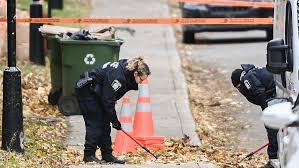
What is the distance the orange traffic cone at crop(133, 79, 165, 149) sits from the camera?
35.0 feet

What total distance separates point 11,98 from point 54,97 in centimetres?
362

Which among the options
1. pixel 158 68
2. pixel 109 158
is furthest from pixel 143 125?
pixel 158 68

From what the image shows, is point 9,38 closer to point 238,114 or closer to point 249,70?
point 249,70

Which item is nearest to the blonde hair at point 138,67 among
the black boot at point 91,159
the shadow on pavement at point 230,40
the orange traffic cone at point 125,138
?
the black boot at point 91,159

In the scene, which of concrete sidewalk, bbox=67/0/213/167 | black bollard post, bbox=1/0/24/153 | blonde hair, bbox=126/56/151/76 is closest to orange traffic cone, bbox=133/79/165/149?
concrete sidewalk, bbox=67/0/213/167

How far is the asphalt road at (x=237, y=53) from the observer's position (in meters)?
13.1

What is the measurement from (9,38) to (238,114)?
504cm

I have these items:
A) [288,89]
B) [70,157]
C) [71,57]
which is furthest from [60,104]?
[288,89]

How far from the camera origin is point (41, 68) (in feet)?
52.5

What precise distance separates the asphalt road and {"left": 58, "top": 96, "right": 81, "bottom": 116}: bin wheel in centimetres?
226

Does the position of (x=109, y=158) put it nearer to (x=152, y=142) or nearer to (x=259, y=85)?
(x=152, y=142)

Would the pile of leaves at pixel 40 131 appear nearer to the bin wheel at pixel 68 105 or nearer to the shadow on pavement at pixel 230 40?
the bin wheel at pixel 68 105

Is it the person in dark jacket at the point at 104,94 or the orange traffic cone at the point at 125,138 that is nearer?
the person in dark jacket at the point at 104,94

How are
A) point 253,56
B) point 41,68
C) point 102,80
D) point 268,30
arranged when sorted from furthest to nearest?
point 268,30 < point 253,56 < point 41,68 < point 102,80
